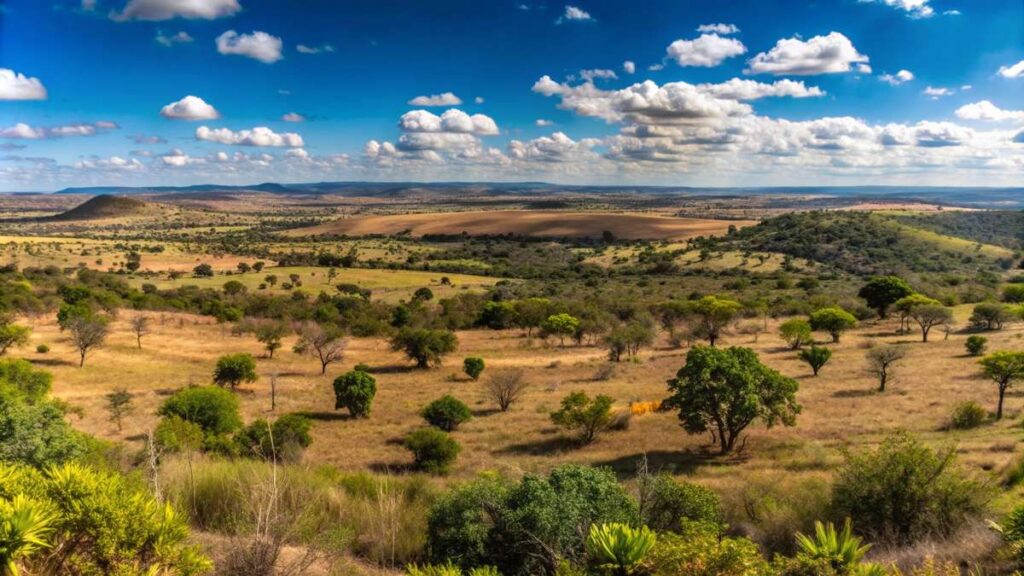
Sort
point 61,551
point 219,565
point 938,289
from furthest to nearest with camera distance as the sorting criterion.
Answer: point 938,289
point 219,565
point 61,551

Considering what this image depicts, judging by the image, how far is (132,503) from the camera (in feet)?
17.4

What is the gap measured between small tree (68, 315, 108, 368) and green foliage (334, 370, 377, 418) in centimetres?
2176

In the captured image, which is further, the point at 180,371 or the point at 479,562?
the point at 180,371

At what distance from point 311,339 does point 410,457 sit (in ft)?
80.2

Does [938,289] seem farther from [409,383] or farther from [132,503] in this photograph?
[132,503]

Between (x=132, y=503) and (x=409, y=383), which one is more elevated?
(x=132, y=503)

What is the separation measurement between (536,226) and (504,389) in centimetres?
14033

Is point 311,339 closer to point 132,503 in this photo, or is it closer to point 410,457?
point 410,457

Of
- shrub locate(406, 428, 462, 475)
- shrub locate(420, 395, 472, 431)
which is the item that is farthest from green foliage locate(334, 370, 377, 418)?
shrub locate(406, 428, 462, 475)

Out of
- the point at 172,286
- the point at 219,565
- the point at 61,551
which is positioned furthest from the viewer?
the point at 172,286

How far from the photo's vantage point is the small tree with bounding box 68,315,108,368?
40750 millimetres

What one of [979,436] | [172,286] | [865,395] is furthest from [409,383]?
[172,286]

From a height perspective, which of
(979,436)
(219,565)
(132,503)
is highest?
(132,503)

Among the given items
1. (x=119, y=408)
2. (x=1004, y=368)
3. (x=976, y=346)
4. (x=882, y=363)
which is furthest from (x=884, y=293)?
(x=119, y=408)
